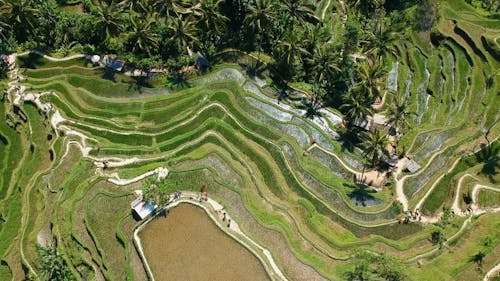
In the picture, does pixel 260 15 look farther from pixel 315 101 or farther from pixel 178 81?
pixel 178 81

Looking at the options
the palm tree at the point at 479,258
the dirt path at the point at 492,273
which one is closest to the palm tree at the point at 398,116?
the palm tree at the point at 479,258

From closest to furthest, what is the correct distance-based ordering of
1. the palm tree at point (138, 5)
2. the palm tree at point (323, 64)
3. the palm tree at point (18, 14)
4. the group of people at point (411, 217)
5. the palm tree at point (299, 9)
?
the group of people at point (411, 217)
the palm tree at point (323, 64)
the palm tree at point (18, 14)
the palm tree at point (299, 9)
the palm tree at point (138, 5)

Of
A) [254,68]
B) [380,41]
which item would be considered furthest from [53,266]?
[380,41]

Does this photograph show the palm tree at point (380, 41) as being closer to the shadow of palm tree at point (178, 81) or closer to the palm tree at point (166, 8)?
the shadow of palm tree at point (178, 81)

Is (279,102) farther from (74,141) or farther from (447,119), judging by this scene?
(74,141)

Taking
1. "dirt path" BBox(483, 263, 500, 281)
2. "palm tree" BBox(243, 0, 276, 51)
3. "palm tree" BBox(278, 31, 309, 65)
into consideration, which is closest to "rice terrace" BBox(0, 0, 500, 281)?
"dirt path" BBox(483, 263, 500, 281)
